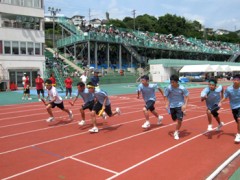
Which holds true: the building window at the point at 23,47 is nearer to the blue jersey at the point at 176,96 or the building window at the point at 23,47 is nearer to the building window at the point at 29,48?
the building window at the point at 29,48

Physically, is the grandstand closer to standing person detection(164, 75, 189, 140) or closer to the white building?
the white building

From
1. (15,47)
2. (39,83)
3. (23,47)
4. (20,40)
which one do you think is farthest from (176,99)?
(23,47)

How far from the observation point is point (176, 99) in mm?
8148

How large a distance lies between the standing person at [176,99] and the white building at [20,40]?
2463cm

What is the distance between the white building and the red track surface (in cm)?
2161

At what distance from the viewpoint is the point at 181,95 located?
8164 millimetres

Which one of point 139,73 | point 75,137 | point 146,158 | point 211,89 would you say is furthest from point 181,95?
point 139,73

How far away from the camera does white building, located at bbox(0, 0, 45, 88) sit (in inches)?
1193

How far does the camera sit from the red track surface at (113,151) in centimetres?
554

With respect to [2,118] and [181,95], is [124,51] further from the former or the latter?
[181,95]

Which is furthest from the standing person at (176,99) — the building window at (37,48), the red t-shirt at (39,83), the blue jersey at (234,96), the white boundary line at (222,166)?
the building window at (37,48)

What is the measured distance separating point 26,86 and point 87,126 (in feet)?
37.6

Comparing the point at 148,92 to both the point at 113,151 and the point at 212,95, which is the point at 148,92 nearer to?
the point at 212,95

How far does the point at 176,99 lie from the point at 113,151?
2.35m
